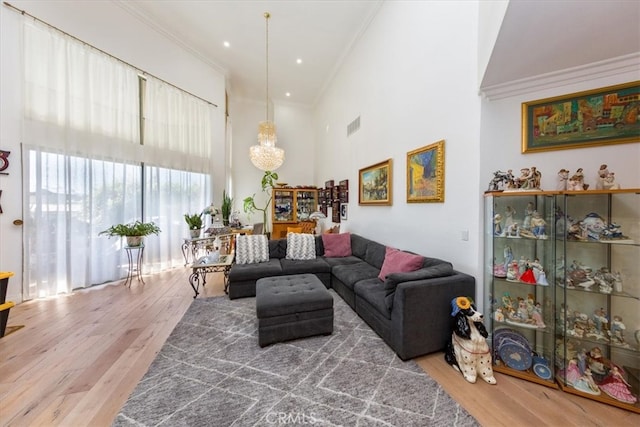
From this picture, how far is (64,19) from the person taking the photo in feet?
10.2

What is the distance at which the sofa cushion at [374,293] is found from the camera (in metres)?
2.19

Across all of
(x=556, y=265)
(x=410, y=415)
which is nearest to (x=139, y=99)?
(x=410, y=415)

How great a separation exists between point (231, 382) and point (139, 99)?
16.0ft

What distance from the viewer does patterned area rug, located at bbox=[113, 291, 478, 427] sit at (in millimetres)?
1434

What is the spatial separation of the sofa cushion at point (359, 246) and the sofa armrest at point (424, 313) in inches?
69.7

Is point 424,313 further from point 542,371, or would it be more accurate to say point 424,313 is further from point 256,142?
point 256,142

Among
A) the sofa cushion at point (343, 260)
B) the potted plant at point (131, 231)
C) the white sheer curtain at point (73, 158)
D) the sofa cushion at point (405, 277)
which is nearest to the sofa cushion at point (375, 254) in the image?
the sofa cushion at point (343, 260)

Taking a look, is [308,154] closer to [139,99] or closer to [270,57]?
[270,57]

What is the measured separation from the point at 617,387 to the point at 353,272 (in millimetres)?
2261

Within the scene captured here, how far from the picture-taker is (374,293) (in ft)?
7.97

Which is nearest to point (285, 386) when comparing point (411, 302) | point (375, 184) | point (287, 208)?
point (411, 302)

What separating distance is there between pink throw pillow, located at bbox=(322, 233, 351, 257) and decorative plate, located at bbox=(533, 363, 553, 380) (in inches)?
106

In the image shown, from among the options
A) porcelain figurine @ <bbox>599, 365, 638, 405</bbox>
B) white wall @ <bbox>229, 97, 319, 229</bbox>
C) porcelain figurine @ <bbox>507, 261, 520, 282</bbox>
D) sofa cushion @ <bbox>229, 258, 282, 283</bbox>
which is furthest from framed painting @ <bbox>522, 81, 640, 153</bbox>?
white wall @ <bbox>229, 97, 319, 229</bbox>

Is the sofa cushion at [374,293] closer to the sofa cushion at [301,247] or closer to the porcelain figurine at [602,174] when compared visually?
the sofa cushion at [301,247]
